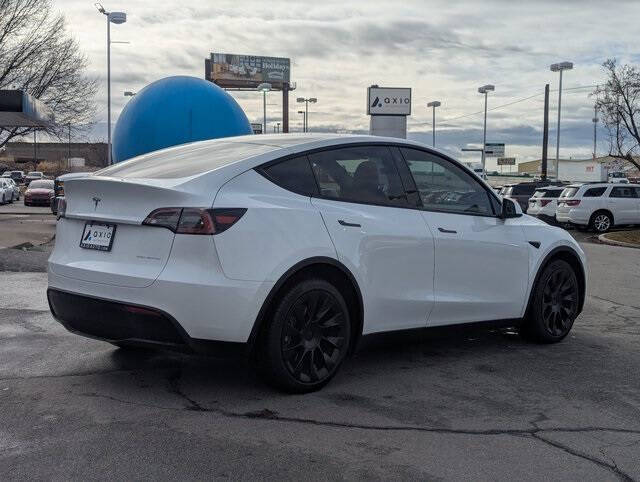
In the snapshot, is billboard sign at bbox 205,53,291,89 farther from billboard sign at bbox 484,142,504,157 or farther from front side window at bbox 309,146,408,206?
front side window at bbox 309,146,408,206

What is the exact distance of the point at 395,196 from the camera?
18.1 feet

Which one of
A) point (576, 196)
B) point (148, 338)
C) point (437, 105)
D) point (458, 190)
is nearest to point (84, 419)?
point (148, 338)

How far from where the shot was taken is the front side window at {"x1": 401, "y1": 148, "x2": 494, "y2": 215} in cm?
574

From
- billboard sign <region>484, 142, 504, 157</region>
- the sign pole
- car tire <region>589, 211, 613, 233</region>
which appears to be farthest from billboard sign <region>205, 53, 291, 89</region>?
car tire <region>589, 211, 613, 233</region>

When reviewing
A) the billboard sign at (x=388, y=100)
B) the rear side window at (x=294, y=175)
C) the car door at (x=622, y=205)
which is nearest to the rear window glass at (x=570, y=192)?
the car door at (x=622, y=205)

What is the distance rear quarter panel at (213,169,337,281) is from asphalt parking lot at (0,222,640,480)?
86cm

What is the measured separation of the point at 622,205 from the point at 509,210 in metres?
21.3

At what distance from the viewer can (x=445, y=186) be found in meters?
5.93

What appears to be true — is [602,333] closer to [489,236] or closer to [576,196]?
[489,236]

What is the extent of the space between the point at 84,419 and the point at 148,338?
570mm

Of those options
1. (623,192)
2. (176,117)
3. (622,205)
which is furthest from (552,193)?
(176,117)

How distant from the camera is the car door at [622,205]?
25.7 meters

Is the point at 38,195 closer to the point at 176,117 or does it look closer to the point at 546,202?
the point at 546,202

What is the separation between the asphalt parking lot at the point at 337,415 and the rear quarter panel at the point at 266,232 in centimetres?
86
